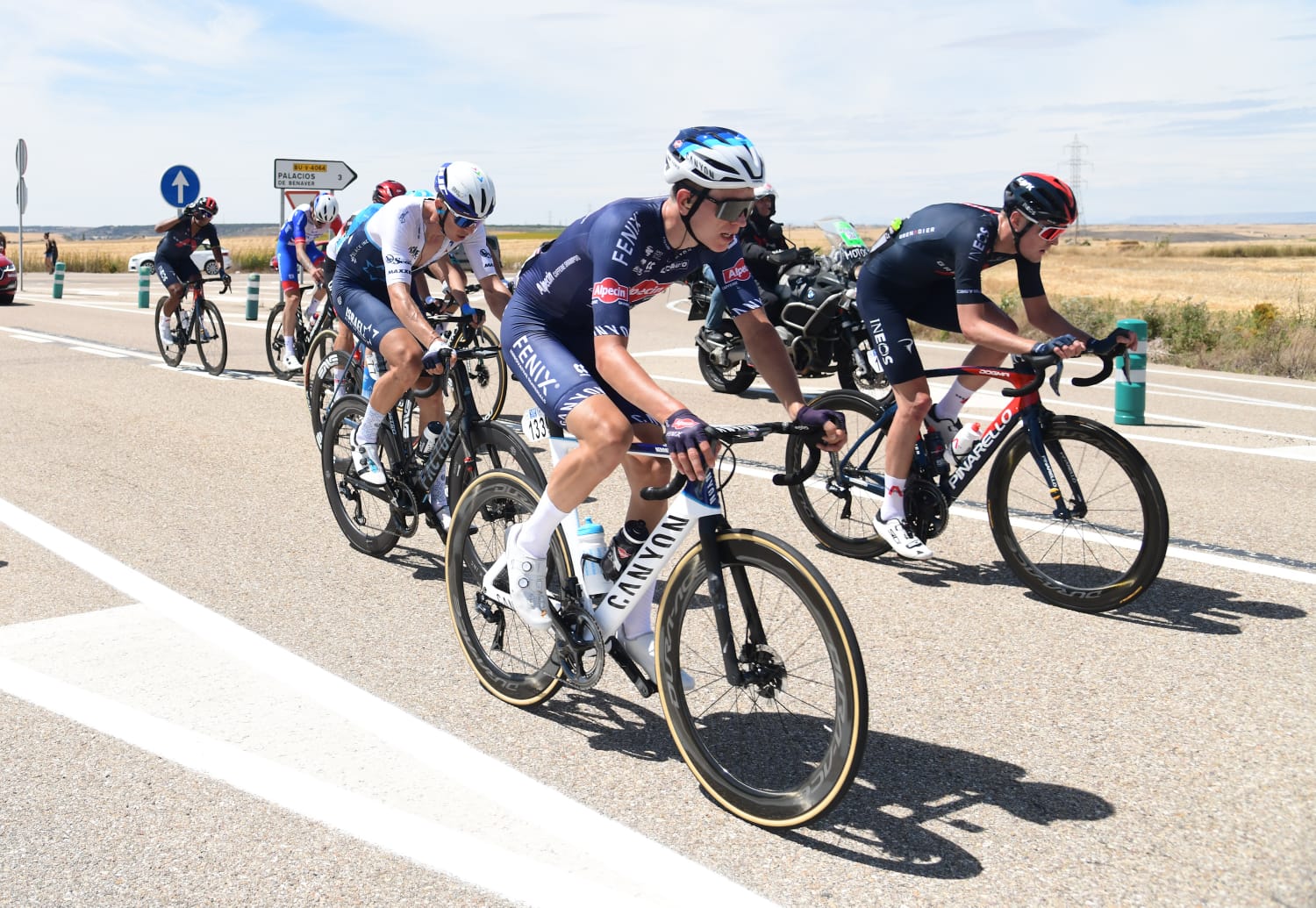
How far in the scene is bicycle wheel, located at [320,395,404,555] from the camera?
661cm

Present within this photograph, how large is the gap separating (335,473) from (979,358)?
11.8 ft

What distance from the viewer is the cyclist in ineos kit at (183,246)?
46.5 feet

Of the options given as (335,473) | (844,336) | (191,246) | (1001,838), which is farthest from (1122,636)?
(191,246)

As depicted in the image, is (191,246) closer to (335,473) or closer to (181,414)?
(181,414)

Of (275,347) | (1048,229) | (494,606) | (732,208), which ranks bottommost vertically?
(494,606)

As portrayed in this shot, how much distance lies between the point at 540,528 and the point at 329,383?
15.4ft

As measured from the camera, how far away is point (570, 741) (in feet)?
14.1

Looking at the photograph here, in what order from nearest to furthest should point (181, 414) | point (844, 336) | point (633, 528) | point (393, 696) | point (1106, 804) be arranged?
point (1106, 804) < point (633, 528) < point (393, 696) < point (181, 414) < point (844, 336)

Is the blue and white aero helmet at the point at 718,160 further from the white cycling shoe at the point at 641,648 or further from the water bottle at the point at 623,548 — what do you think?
the white cycling shoe at the point at 641,648

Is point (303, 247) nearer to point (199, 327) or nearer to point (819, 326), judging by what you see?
point (199, 327)

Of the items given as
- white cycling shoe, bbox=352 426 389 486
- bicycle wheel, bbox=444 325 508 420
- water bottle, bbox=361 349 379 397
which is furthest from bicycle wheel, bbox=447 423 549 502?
bicycle wheel, bbox=444 325 508 420

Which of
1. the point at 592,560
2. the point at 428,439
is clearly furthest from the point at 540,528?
the point at 428,439

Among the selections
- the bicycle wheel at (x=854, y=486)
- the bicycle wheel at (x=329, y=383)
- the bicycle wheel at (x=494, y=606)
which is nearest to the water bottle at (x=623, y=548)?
the bicycle wheel at (x=494, y=606)

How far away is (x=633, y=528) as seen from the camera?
4.20 m
